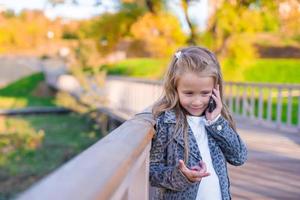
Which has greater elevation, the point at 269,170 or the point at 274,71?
the point at 269,170

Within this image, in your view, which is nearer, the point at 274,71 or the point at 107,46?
the point at 107,46

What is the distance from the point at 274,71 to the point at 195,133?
100 feet

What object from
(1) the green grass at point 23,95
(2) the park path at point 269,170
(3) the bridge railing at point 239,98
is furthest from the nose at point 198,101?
(1) the green grass at point 23,95

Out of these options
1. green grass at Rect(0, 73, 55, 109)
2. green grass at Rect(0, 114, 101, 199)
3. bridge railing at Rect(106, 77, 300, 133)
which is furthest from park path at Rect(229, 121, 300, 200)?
green grass at Rect(0, 73, 55, 109)

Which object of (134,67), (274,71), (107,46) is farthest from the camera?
(134,67)

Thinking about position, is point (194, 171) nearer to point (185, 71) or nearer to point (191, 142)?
point (191, 142)

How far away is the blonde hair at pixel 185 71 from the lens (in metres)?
2.01

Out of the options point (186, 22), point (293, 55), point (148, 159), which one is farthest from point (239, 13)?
point (293, 55)

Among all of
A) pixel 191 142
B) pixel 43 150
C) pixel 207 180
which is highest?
pixel 191 142

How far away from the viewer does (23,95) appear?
33.0 metres

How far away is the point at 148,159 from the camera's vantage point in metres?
2.22

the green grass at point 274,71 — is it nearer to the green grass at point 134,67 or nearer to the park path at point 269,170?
the green grass at point 134,67

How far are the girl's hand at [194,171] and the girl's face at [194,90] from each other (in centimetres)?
24

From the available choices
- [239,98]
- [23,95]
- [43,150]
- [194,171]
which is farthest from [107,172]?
[23,95]
